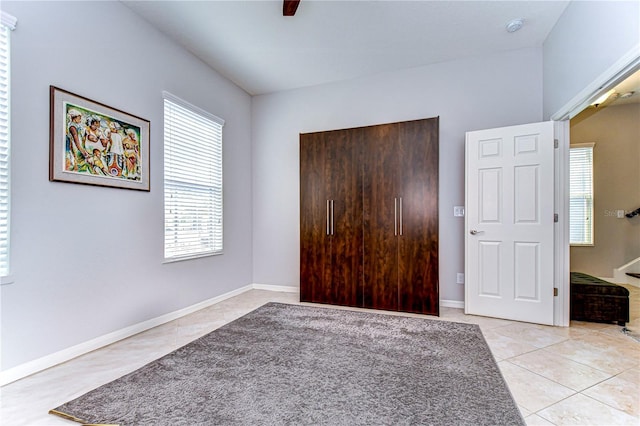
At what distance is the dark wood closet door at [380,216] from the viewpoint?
11.4 ft

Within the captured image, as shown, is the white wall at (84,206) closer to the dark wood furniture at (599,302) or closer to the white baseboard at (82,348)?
the white baseboard at (82,348)

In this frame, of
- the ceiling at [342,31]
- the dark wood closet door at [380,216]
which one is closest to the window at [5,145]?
the ceiling at [342,31]

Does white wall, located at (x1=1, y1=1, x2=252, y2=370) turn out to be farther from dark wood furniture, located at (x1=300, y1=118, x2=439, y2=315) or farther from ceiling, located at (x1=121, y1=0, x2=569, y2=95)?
dark wood furniture, located at (x1=300, y1=118, x2=439, y2=315)

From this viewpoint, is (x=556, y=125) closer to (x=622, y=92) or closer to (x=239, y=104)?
(x=622, y=92)

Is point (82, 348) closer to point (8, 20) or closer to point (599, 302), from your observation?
point (8, 20)

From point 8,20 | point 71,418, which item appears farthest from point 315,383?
point 8,20

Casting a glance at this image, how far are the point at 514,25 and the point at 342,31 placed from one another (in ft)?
5.68

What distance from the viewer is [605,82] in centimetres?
214

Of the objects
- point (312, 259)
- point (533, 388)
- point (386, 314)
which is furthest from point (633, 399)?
point (312, 259)

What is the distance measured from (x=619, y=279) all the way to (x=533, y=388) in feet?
14.3

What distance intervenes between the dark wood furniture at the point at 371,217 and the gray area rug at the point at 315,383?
737 mm

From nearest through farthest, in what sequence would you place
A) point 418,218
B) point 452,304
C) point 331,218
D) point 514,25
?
point 514,25
point 418,218
point 452,304
point 331,218

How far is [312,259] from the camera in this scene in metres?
3.88

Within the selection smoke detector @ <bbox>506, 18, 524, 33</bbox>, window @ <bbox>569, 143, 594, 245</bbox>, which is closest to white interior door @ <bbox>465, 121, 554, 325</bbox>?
smoke detector @ <bbox>506, 18, 524, 33</bbox>
